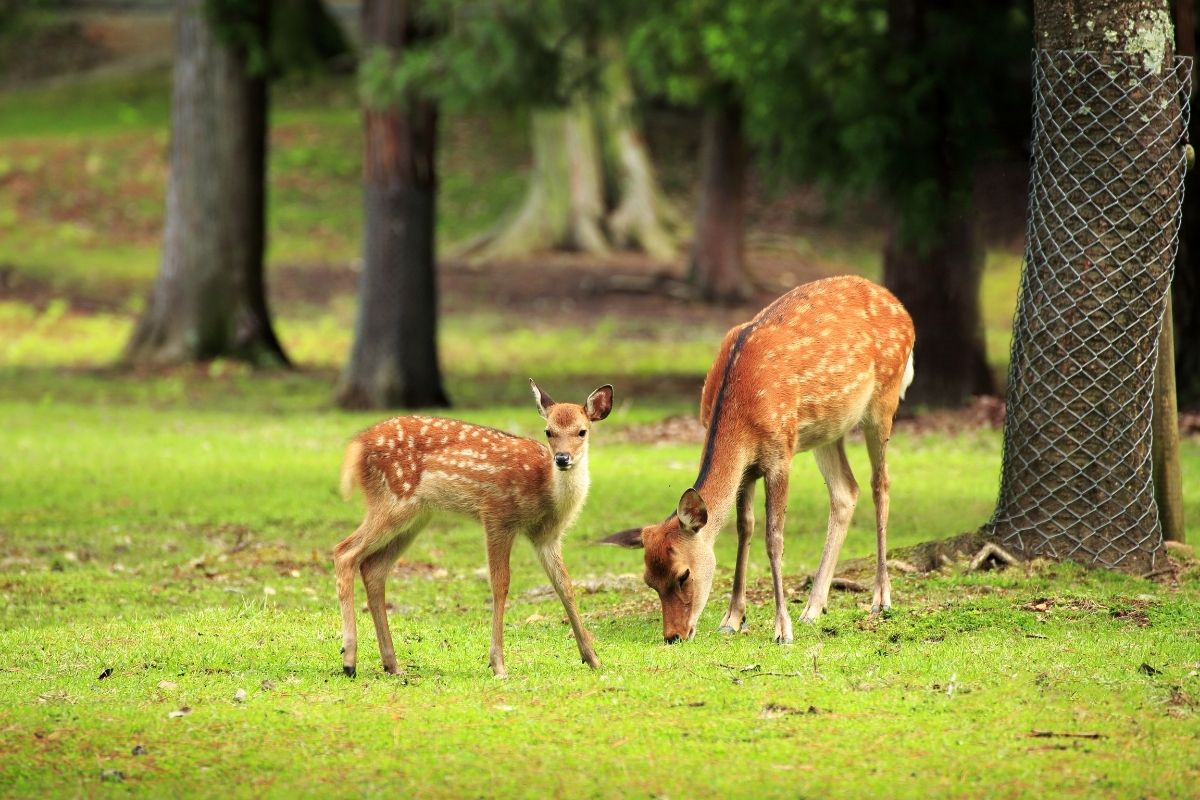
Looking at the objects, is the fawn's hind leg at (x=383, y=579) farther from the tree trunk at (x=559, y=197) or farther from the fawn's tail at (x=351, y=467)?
the tree trunk at (x=559, y=197)

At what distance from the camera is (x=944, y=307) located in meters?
17.0

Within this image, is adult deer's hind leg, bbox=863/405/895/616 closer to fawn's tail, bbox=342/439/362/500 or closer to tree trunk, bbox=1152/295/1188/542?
tree trunk, bbox=1152/295/1188/542

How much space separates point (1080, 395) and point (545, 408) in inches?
127

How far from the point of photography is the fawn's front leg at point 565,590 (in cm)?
709

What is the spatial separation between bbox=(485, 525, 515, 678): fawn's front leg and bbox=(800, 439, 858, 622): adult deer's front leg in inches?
67.1

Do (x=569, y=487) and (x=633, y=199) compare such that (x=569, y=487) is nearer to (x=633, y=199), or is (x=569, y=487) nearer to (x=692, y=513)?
(x=692, y=513)

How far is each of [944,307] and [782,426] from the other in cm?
943

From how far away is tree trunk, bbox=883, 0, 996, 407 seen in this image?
16094 millimetres

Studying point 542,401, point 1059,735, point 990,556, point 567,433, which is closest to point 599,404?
point 542,401


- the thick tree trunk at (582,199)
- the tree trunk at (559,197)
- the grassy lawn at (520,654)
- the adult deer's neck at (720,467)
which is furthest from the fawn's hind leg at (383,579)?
the tree trunk at (559,197)

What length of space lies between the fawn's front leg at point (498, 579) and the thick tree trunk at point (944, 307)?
402 inches

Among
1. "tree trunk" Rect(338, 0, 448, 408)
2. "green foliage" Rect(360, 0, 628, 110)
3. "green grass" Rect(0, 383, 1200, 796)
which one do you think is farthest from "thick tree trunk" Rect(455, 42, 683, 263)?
"green grass" Rect(0, 383, 1200, 796)

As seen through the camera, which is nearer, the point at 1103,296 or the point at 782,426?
the point at 782,426

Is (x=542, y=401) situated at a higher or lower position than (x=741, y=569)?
higher
